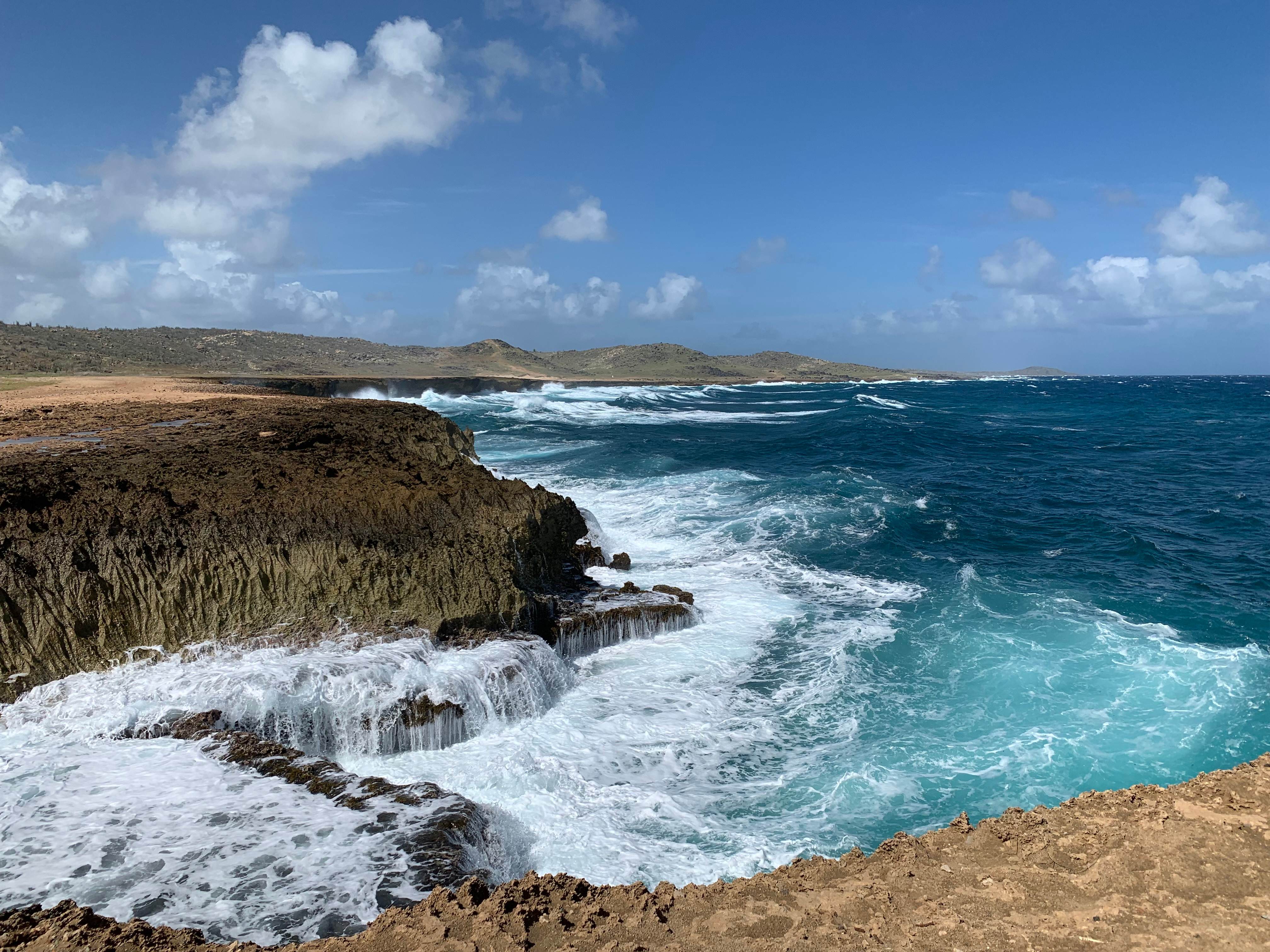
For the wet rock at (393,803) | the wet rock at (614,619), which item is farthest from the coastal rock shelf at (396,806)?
the wet rock at (614,619)

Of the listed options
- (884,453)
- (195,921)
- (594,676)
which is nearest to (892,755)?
(594,676)

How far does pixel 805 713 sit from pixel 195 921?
7.37m

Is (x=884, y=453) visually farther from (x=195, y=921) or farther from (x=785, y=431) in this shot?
(x=195, y=921)

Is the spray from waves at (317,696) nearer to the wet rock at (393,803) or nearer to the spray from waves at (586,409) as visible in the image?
the wet rock at (393,803)

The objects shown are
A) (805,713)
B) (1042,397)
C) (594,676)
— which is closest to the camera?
(805,713)

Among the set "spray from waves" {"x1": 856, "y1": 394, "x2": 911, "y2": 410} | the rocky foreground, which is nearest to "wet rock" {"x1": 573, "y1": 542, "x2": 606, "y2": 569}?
the rocky foreground

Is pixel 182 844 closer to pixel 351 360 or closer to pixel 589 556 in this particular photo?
pixel 589 556

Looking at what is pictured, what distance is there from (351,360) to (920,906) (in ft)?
314

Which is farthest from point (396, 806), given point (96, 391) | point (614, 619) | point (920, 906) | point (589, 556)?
point (96, 391)

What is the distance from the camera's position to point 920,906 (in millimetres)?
4371

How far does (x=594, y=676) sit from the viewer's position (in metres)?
10.7

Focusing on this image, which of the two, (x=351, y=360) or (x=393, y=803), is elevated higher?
(x=351, y=360)

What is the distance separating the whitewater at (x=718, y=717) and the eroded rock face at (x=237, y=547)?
1.79 feet

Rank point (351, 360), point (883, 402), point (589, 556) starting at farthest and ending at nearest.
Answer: point (351, 360), point (883, 402), point (589, 556)
